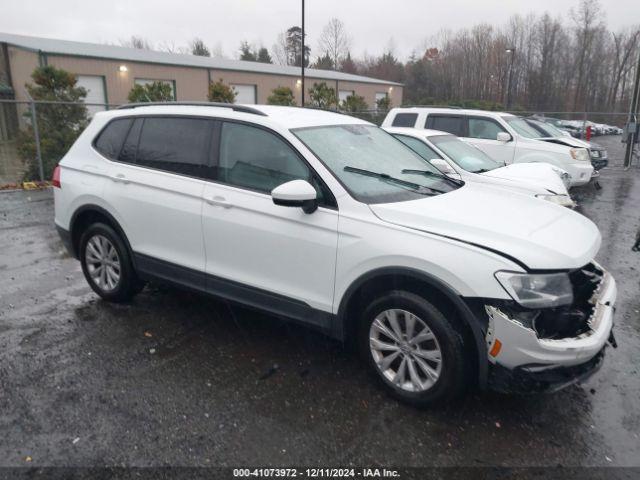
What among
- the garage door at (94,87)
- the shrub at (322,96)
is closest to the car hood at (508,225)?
the shrub at (322,96)

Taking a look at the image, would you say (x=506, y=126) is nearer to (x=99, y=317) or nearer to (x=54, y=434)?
(x=99, y=317)

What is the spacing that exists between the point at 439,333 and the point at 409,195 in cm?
109

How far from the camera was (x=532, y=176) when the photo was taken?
7500 mm

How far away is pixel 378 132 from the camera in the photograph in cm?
464

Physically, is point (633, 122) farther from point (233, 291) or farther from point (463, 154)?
point (233, 291)

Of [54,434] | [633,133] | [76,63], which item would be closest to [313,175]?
[54,434]

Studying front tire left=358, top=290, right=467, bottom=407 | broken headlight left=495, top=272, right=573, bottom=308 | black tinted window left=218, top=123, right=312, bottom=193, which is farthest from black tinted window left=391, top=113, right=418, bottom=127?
broken headlight left=495, top=272, right=573, bottom=308

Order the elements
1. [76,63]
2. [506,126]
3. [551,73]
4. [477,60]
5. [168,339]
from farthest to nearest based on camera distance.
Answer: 1. [477,60]
2. [551,73]
3. [76,63]
4. [506,126]
5. [168,339]

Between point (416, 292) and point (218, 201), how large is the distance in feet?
5.53

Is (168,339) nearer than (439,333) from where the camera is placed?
No

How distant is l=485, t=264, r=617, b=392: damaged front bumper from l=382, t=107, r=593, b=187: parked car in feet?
26.1

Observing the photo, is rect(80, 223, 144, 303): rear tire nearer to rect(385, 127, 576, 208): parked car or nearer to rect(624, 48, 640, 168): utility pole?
rect(385, 127, 576, 208): parked car

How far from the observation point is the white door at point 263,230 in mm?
3438

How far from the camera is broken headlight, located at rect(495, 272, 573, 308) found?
109 inches
